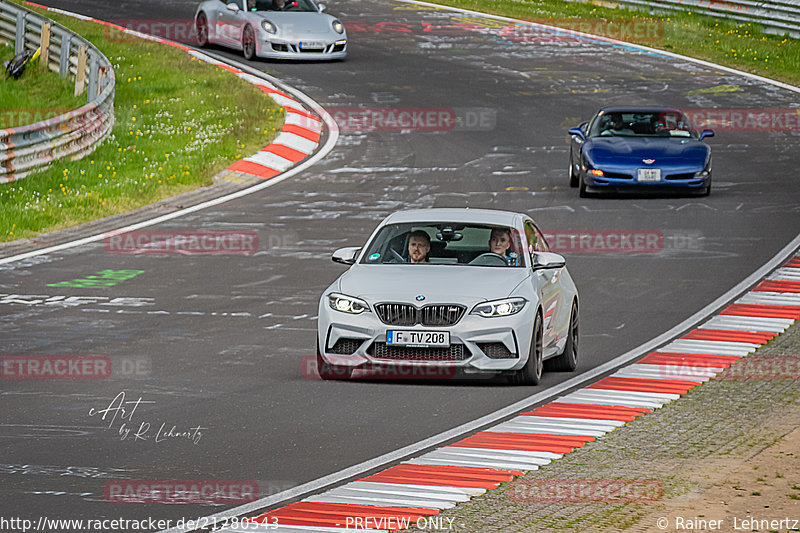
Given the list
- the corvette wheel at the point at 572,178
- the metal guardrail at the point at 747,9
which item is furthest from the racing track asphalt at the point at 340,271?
the metal guardrail at the point at 747,9

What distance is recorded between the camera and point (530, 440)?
400 inches

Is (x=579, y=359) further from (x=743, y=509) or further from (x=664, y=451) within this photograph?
(x=743, y=509)

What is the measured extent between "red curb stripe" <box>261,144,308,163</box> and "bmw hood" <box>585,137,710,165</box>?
5761 mm

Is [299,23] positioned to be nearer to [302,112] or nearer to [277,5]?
[277,5]

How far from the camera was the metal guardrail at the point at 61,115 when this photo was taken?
2322 centimetres

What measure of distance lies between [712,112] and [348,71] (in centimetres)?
834

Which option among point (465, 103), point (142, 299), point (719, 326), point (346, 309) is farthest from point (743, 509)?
point (465, 103)

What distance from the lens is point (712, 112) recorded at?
31.1 metres

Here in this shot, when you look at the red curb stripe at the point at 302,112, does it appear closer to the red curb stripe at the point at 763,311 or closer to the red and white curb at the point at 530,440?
the red curb stripe at the point at 763,311

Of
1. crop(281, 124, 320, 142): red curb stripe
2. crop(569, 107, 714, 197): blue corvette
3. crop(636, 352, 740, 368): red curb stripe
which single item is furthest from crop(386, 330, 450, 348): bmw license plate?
crop(281, 124, 320, 142): red curb stripe

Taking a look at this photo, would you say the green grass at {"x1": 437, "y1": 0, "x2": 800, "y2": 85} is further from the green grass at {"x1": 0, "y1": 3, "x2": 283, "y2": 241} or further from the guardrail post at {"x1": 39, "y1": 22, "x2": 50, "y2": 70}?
the guardrail post at {"x1": 39, "y1": 22, "x2": 50, "y2": 70}

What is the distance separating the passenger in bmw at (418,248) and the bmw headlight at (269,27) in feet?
→ 71.0

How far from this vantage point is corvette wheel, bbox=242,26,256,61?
34.4 meters

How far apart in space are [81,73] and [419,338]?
20.8m
